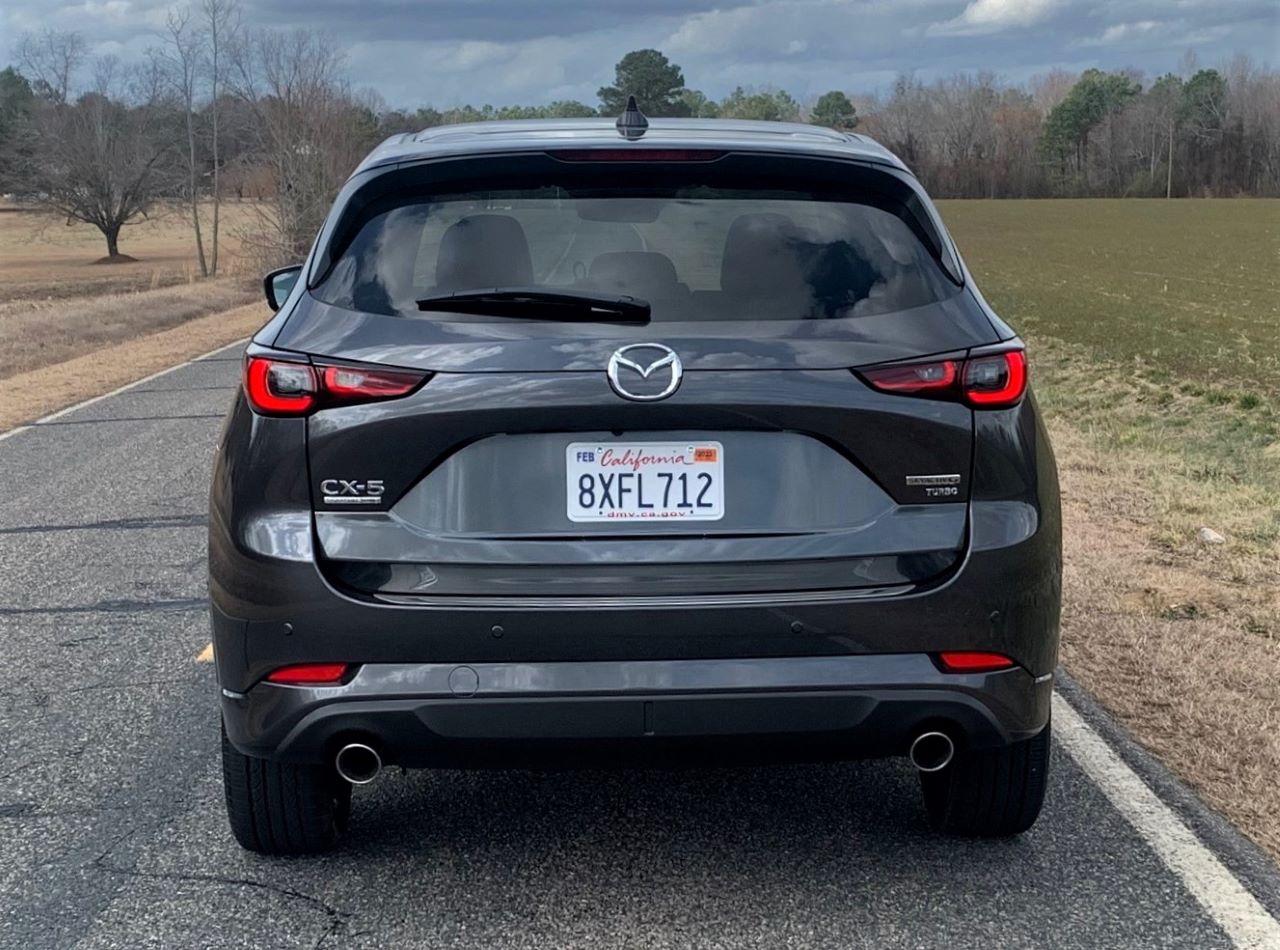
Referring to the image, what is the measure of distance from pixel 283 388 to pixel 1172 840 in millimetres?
2389

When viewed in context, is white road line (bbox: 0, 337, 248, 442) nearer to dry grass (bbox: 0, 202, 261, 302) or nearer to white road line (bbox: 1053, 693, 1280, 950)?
white road line (bbox: 1053, 693, 1280, 950)

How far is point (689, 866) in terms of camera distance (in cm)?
365

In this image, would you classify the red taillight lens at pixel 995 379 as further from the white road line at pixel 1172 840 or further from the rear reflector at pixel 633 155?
the white road line at pixel 1172 840

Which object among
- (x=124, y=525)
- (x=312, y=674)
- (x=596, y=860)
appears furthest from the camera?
(x=124, y=525)

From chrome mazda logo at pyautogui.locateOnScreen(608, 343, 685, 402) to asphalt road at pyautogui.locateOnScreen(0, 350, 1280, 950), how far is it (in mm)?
1179

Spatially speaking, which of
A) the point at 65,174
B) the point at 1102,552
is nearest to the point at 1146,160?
the point at 65,174

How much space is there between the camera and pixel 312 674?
3.15 metres

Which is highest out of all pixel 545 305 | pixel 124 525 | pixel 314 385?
pixel 545 305

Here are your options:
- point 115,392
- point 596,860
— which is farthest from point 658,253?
point 115,392

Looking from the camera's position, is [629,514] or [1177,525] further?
[1177,525]

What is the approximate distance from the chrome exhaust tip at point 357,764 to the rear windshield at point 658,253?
95cm

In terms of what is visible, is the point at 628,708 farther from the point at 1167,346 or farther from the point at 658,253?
the point at 1167,346

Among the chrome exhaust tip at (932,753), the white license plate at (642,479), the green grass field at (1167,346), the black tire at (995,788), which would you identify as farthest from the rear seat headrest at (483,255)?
the green grass field at (1167,346)

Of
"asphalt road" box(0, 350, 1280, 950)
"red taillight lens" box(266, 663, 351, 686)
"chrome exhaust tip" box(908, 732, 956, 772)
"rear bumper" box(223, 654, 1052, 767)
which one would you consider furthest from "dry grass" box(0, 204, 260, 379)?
"chrome exhaust tip" box(908, 732, 956, 772)
